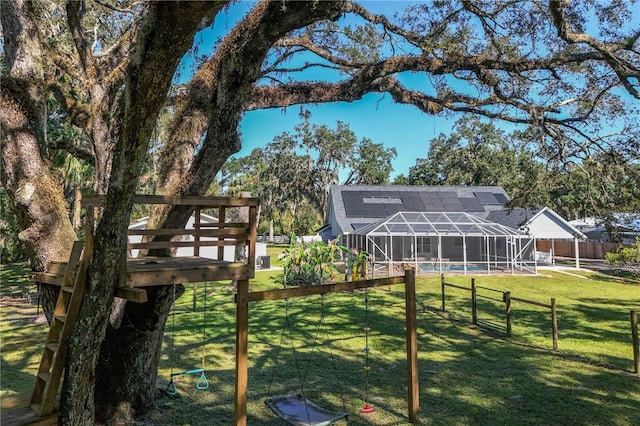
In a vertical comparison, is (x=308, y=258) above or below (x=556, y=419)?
above

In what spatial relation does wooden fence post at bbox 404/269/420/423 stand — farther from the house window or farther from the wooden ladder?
the house window

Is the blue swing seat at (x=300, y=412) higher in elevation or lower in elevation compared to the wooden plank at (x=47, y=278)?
lower

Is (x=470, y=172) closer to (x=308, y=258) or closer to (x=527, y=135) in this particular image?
(x=308, y=258)

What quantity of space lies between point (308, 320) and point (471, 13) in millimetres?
7605

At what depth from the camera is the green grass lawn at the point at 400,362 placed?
4941mm

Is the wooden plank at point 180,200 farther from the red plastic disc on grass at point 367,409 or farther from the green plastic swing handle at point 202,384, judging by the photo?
the green plastic swing handle at point 202,384

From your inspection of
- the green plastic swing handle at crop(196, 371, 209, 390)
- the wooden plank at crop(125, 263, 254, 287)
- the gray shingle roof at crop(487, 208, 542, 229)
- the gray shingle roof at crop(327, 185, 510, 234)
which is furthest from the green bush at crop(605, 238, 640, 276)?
the wooden plank at crop(125, 263, 254, 287)

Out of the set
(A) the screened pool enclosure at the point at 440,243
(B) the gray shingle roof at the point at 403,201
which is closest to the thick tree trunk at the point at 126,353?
(A) the screened pool enclosure at the point at 440,243

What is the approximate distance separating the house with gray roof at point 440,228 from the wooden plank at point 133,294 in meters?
15.0

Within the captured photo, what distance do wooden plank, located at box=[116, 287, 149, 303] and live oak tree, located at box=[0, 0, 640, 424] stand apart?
85 millimetres

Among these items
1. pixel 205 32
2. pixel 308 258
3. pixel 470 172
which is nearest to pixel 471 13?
pixel 205 32

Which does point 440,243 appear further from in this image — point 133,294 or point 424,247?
point 133,294

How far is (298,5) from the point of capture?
3.19 metres

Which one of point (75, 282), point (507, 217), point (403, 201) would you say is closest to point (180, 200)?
point (75, 282)
